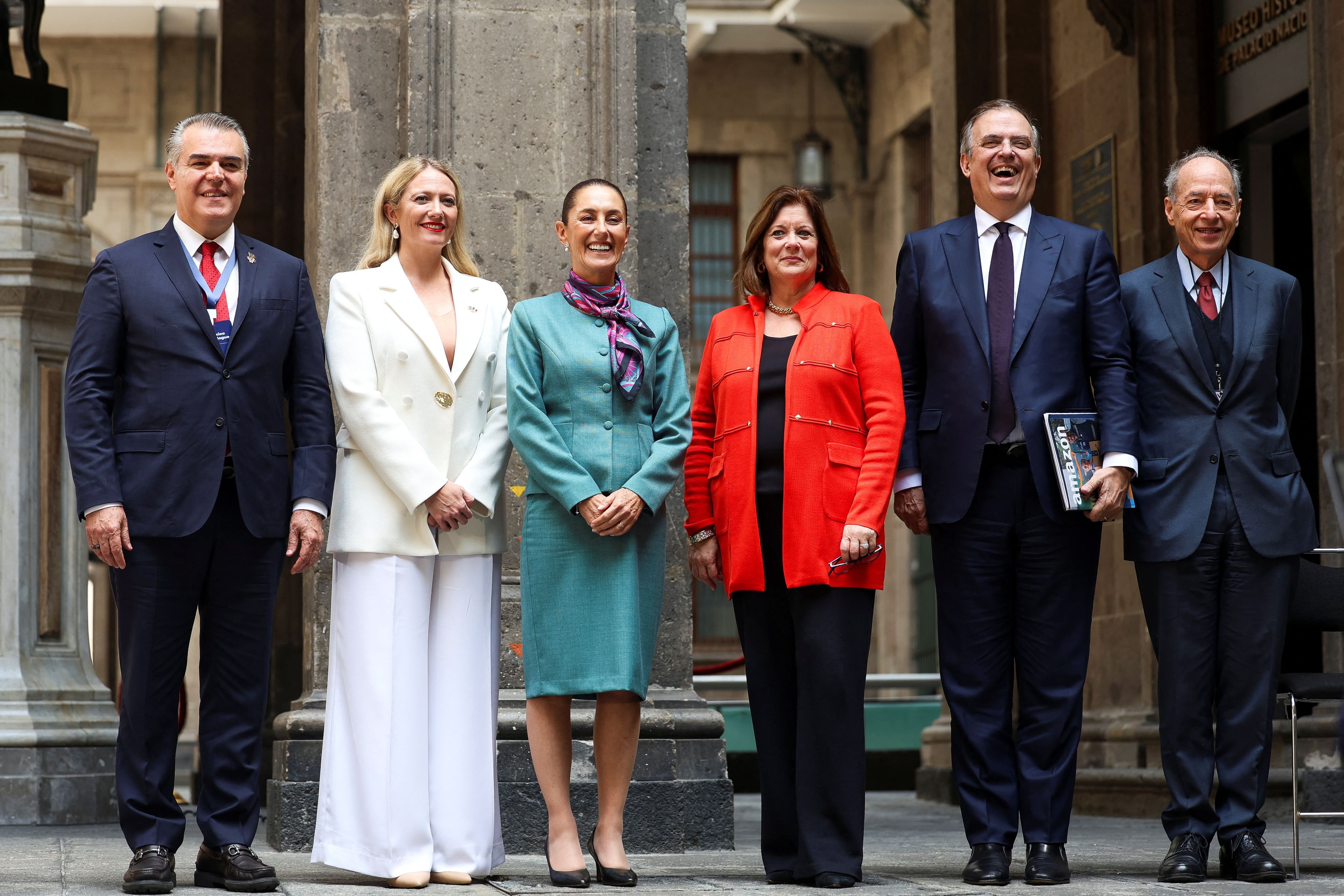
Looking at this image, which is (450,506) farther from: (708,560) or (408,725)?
(708,560)

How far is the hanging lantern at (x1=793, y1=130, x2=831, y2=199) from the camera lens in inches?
822

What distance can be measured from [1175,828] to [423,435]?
2.41m

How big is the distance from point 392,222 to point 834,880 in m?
2.26

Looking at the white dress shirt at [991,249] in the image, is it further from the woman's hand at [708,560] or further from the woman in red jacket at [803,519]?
the woman's hand at [708,560]

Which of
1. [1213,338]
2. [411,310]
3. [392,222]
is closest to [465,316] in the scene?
[411,310]

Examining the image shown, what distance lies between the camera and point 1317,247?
858 centimetres

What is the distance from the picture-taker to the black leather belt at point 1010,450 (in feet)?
17.4

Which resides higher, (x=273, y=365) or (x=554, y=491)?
(x=273, y=365)

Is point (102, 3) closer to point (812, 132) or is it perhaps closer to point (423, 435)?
point (812, 132)

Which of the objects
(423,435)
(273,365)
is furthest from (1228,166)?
(273,365)

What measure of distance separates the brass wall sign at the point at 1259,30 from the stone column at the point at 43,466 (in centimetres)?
614

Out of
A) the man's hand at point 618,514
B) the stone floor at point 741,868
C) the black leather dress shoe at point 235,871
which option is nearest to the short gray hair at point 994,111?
the man's hand at point 618,514

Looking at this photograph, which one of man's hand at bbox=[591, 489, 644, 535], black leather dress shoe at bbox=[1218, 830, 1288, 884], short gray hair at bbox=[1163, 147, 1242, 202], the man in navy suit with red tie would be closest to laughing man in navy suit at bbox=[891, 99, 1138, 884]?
short gray hair at bbox=[1163, 147, 1242, 202]

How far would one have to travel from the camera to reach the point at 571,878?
5.04 meters
